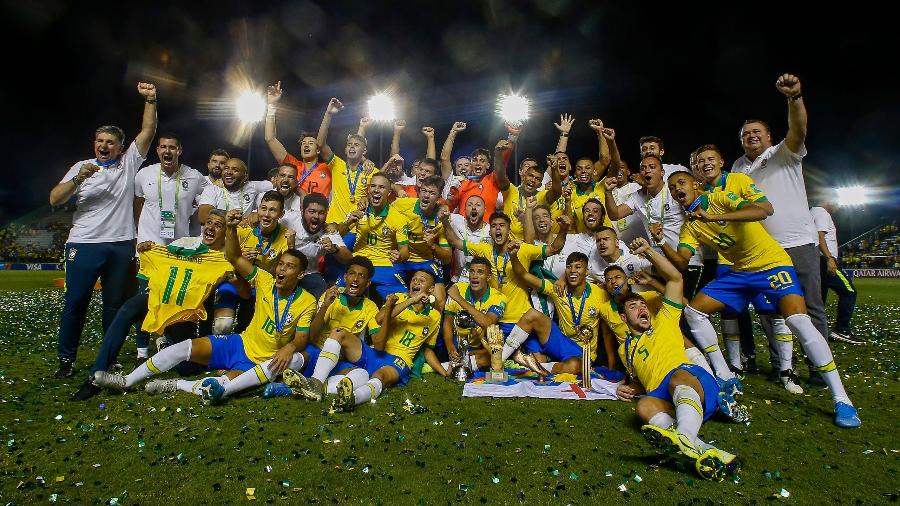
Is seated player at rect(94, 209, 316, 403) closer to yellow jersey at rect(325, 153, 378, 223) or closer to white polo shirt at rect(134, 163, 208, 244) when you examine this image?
white polo shirt at rect(134, 163, 208, 244)

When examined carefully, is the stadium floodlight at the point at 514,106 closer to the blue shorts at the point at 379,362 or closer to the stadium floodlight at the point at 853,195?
the blue shorts at the point at 379,362

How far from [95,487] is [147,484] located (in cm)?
29

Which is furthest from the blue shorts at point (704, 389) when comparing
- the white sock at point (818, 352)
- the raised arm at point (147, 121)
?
the raised arm at point (147, 121)

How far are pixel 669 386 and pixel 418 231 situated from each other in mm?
4030

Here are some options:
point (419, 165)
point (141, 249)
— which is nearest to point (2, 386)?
point (141, 249)

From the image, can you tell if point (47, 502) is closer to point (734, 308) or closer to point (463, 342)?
point (463, 342)

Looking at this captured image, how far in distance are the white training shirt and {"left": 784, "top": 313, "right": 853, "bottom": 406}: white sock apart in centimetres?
578

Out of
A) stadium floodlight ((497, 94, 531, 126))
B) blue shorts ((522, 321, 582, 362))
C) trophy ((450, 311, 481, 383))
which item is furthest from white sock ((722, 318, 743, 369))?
stadium floodlight ((497, 94, 531, 126))

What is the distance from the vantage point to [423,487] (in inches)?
126

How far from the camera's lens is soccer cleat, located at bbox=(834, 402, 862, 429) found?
14.7 ft

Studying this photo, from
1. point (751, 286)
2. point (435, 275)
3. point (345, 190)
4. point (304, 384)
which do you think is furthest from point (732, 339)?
point (345, 190)

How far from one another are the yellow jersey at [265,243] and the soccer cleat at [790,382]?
6.05 m

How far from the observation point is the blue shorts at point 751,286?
5.30 m

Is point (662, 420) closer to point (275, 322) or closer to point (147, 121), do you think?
point (275, 322)
